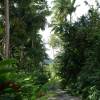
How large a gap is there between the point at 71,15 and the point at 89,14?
50.4 feet

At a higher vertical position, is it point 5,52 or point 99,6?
point 99,6

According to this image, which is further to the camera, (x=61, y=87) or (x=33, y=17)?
(x=61, y=87)

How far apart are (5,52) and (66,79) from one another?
10095 mm

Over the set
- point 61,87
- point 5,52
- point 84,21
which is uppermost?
point 84,21

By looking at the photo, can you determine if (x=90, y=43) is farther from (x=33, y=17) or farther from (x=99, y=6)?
(x=33, y=17)

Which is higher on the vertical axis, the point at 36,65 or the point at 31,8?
the point at 31,8

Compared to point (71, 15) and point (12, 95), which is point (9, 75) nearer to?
point (12, 95)

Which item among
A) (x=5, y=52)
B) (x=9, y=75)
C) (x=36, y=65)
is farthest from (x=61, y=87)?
(x=9, y=75)

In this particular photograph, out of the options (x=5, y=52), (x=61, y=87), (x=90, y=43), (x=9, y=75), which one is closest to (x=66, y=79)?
(x=61, y=87)

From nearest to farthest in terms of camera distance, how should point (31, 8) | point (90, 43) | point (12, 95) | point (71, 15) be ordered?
point (12, 95) < point (90, 43) < point (31, 8) < point (71, 15)

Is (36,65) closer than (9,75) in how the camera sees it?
No

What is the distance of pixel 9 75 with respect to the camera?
479cm

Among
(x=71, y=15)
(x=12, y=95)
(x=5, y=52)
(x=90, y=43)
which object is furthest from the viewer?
(x=71, y=15)

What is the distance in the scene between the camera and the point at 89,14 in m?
26.1
